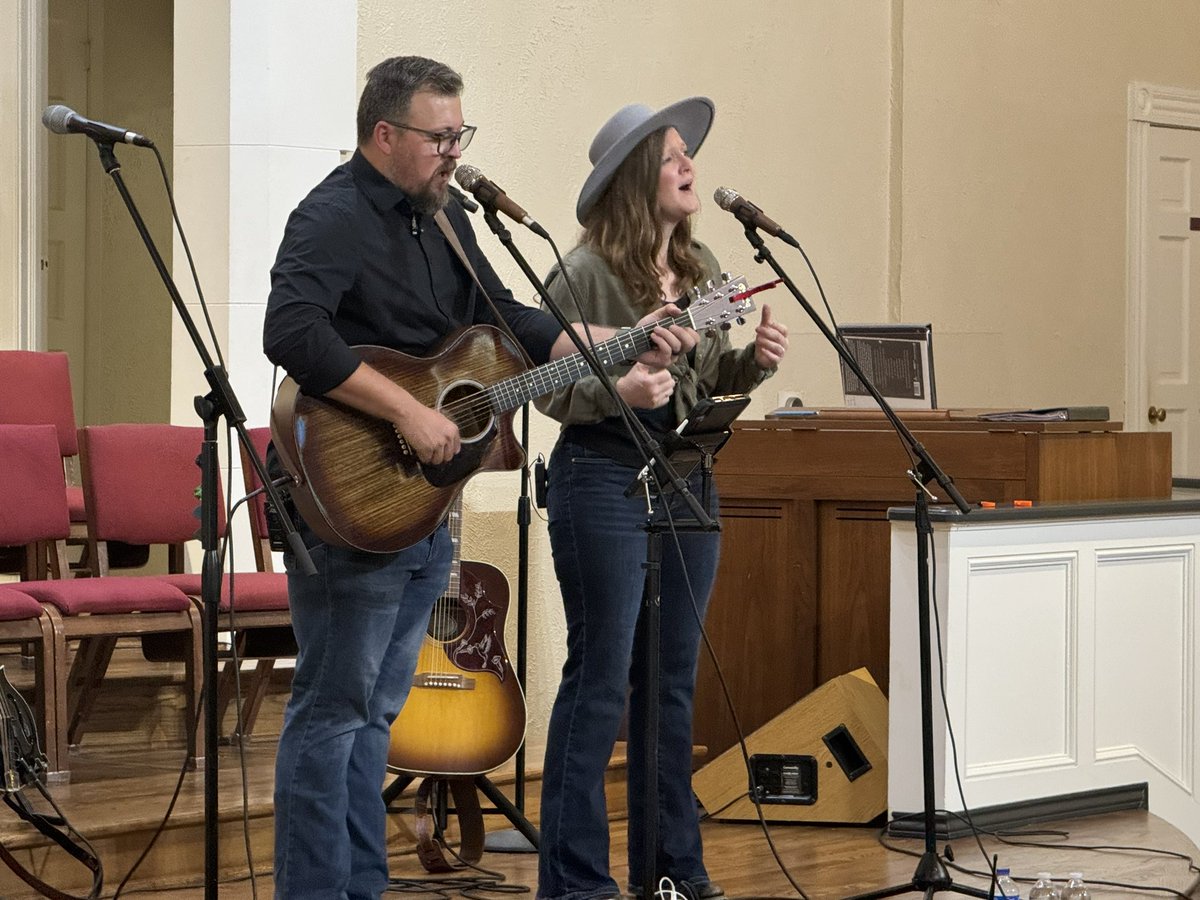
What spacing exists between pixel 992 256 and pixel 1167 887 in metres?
3.60

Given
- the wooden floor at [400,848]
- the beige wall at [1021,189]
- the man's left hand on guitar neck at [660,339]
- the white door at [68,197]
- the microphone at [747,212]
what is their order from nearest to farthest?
the man's left hand on guitar neck at [660,339] → the microphone at [747,212] → the wooden floor at [400,848] → the beige wall at [1021,189] → the white door at [68,197]

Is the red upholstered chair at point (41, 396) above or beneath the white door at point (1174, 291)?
beneath

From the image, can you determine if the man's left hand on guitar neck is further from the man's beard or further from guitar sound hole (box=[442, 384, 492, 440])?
the man's beard

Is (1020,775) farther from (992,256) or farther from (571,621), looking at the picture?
(992,256)

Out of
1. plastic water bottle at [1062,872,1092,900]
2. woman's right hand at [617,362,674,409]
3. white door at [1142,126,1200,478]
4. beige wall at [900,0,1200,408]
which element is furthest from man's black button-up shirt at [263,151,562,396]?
white door at [1142,126,1200,478]

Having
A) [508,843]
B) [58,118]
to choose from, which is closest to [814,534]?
[508,843]

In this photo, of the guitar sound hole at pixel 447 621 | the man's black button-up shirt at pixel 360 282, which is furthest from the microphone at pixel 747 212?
the guitar sound hole at pixel 447 621

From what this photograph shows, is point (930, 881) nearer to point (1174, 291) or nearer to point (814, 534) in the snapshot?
point (814, 534)

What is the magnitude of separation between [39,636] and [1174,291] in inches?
212

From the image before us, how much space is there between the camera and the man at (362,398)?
8.82 feet

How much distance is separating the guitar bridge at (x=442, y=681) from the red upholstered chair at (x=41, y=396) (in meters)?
2.00

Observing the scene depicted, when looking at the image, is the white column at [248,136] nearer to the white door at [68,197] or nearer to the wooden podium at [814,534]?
the wooden podium at [814,534]

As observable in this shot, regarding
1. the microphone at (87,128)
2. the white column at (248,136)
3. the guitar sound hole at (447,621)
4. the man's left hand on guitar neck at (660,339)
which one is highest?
the white column at (248,136)

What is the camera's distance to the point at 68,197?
8.16m
